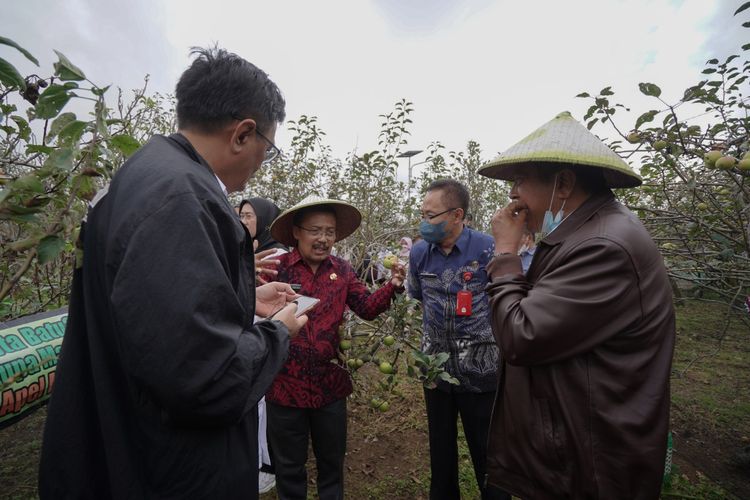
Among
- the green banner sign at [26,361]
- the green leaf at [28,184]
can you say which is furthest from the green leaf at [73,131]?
the green banner sign at [26,361]

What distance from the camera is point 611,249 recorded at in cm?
128

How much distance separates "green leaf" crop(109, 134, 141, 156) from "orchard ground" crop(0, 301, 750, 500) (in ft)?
6.66

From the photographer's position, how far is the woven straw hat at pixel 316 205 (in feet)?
8.10

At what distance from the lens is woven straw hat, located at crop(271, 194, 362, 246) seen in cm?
247

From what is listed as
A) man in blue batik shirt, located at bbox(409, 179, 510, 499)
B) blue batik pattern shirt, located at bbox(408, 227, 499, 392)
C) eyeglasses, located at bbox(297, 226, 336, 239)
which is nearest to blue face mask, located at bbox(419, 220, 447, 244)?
man in blue batik shirt, located at bbox(409, 179, 510, 499)

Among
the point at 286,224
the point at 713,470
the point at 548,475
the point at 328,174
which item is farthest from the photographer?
the point at 328,174

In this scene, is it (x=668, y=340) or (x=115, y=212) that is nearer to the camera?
(x=115, y=212)

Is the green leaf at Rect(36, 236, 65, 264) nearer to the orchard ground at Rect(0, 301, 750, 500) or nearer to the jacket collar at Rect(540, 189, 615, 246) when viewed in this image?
the jacket collar at Rect(540, 189, 615, 246)

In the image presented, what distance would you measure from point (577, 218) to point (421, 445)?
2985 mm

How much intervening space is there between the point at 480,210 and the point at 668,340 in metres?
7.42

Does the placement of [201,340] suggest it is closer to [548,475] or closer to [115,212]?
[115,212]

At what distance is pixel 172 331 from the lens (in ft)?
2.88

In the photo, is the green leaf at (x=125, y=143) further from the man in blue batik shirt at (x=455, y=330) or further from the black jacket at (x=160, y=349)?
the man in blue batik shirt at (x=455, y=330)

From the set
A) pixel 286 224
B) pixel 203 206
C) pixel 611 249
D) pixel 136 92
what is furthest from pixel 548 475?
pixel 136 92
